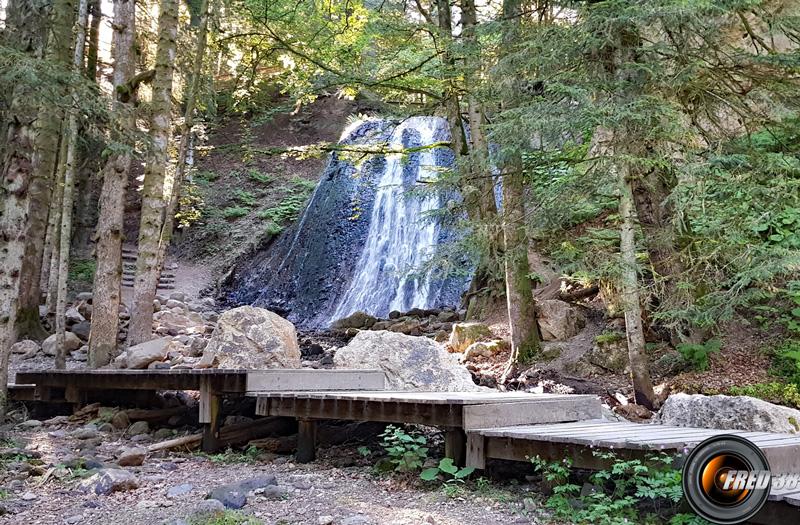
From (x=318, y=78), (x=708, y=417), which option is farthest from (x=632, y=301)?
(x=318, y=78)

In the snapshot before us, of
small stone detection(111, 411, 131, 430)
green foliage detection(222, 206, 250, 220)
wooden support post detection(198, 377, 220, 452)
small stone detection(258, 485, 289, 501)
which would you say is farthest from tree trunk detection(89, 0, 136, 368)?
green foliage detection(222, 206, 250, 220)

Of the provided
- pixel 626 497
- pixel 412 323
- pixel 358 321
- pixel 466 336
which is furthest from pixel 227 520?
pixel 358 321

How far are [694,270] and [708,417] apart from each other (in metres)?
2.22

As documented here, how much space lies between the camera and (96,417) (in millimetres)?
7941

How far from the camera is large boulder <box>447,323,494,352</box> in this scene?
36.6 feet

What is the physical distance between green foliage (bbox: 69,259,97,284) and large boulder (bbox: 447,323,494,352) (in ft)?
38.2

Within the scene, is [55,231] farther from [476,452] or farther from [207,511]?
[476,452]

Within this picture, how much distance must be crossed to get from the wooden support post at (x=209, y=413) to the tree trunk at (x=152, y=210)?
3972mm

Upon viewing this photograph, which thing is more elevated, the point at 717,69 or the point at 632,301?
the point at 717,69

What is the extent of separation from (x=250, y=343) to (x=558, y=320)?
16.6ft

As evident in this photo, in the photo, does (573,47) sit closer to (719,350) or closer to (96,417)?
Answer: (719,350)

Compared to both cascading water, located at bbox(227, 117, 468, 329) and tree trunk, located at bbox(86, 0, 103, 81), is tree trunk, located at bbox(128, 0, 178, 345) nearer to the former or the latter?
tree trunk, located at bbox(86, 0, 103, 81)

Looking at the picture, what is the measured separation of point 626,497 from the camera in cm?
377

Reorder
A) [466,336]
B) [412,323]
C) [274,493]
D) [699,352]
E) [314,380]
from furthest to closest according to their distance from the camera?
[412,323]
[466,336]
[699,352]
[314,380]
[274,493]
